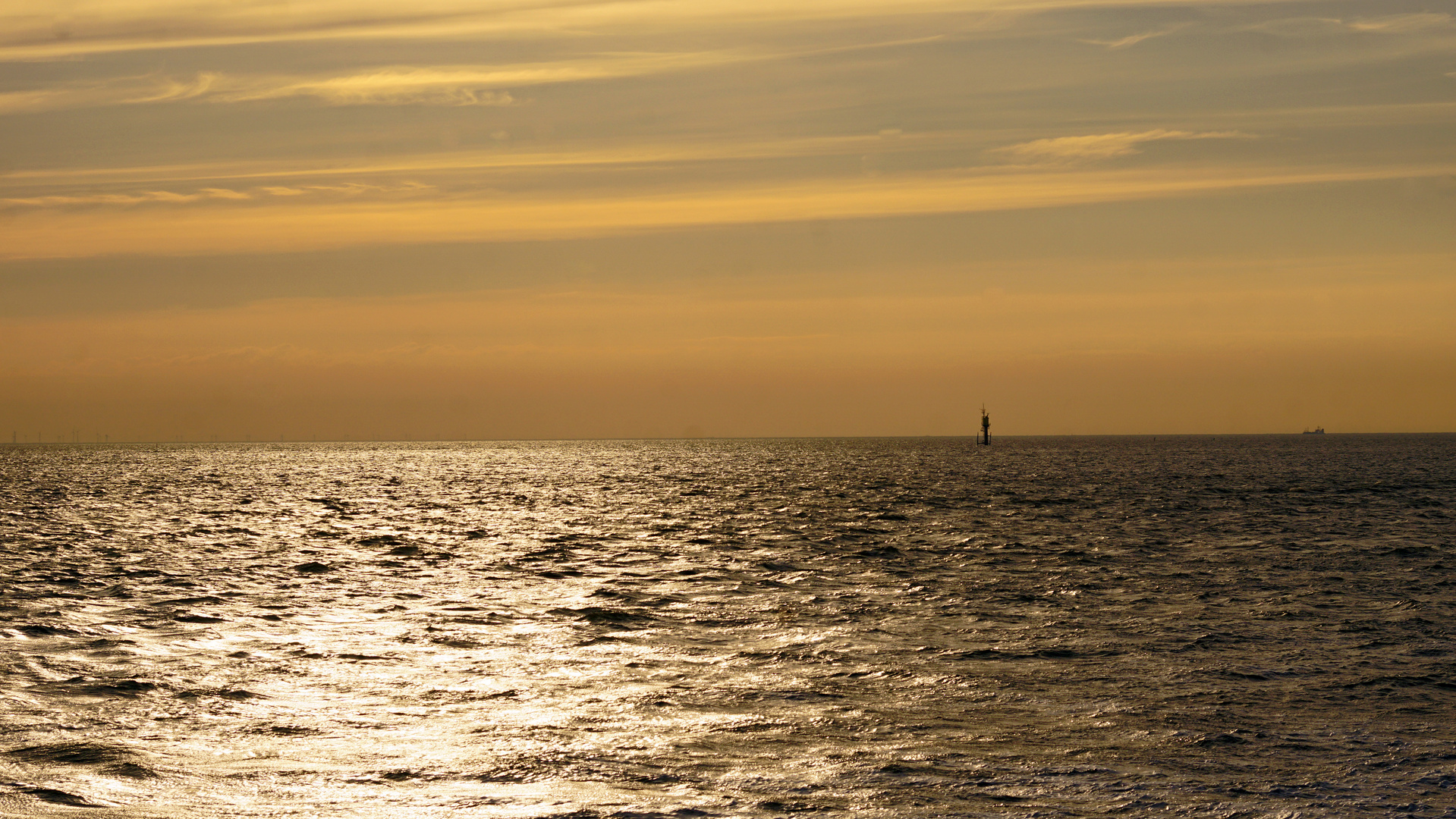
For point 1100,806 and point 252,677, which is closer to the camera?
point 1100,806

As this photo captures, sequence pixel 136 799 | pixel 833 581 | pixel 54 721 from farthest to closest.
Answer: pixel 833 581 < pixel 54 721 < pixel 136 799

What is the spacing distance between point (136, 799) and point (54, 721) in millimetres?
5153

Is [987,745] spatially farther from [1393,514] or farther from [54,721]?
[1393,514]

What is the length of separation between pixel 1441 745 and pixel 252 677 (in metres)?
19.5

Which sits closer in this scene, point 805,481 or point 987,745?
point 987,745

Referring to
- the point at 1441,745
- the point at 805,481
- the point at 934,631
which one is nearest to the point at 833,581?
the point at 934,631

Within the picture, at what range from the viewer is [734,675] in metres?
22.5

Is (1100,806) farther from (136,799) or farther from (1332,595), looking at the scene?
(1332,595)

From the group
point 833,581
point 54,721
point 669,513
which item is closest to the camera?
point 54,721

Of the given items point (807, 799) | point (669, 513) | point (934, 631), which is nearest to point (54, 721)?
point (807, 799)

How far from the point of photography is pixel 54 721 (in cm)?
1859

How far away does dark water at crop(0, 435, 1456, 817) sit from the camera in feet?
50.1

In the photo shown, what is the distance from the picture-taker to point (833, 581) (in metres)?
37.6

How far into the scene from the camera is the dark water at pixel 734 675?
15.3 meters
